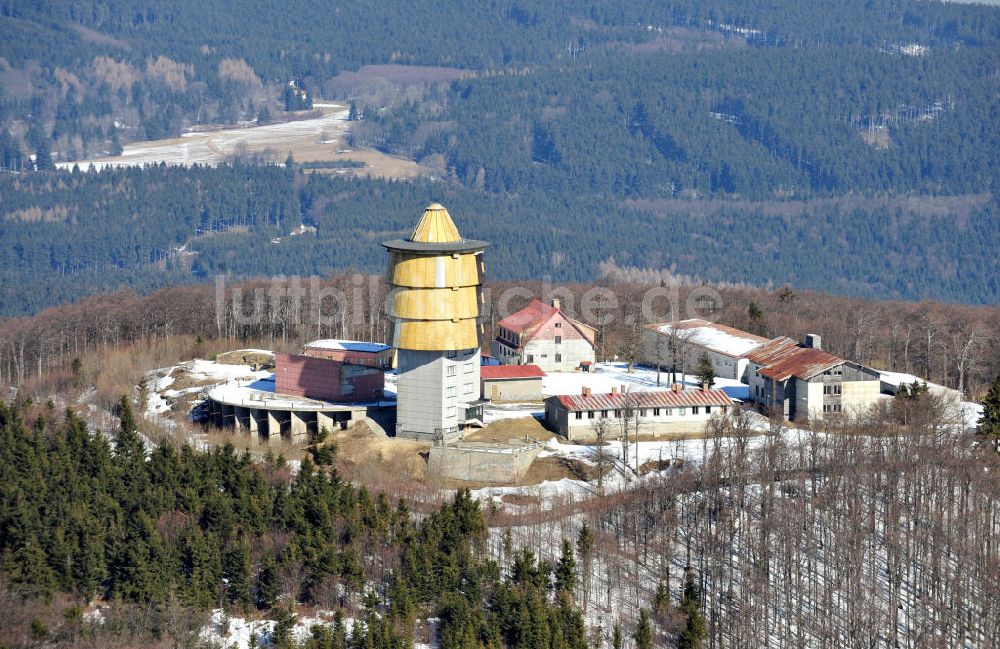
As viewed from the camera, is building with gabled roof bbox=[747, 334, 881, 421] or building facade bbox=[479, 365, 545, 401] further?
building facade bbox=[479, 365, 545, 401]

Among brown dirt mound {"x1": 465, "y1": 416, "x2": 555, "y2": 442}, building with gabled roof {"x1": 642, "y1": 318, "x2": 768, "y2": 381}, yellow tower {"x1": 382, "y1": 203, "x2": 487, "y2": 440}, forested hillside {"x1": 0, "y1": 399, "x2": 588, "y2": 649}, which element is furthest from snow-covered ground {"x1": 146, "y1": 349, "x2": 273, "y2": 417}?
building with gabled roof {"x1": 642, "y1": 318, "x2": 768, "y2": 381}

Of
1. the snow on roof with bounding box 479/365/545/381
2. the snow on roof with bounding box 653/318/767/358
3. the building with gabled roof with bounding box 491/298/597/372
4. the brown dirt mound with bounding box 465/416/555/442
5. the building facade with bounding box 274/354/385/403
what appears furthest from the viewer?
the building with gabled roof with bounding box 491/298/597/372

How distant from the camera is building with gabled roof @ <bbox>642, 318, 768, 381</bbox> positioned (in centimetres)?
8994

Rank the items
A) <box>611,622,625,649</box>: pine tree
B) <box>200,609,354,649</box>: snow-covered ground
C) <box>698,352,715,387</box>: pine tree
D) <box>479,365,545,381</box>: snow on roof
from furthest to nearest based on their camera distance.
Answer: <box>698,352,715,387</box>: pine tree → <box>479,365,545,381</box>: snow on roof → <box>200,609,354,649</box>: snow-covered ground → <box>611,622,625,649</box>: pine tree

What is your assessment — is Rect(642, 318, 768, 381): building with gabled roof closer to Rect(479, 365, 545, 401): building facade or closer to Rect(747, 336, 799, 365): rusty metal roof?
Rect(747, 336, 799, 365): rusty metal roof

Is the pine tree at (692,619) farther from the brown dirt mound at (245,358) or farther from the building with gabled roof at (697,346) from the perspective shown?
the brown dirt mound at (245,358)

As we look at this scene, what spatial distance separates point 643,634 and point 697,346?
108 feet

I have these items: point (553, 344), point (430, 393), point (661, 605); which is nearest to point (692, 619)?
point (661, 605)

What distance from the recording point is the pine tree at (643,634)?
200 ft

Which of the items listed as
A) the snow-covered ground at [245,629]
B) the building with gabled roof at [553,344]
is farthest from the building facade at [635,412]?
the snow-covered ground at [245,629]

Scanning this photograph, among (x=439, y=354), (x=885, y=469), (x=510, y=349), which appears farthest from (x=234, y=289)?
(x=885, y=469)

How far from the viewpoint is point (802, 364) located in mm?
82625

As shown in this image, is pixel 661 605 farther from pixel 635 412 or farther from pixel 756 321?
pixel 756 321

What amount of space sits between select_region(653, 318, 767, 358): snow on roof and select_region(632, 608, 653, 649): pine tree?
29575 mm
